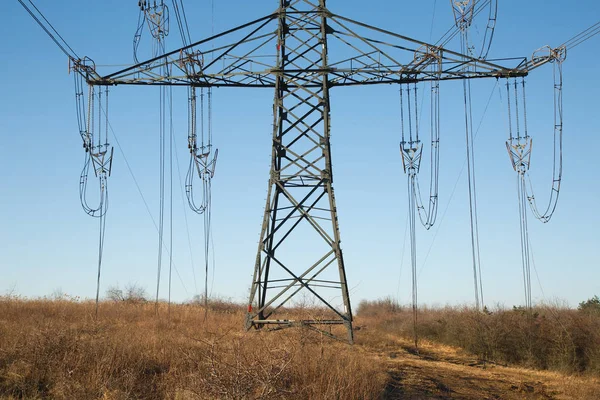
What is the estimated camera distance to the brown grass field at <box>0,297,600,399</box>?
37.1 feet

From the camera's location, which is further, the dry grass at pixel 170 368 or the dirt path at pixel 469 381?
the dirt path at pixel 469 381

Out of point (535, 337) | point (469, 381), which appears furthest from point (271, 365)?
point (535, 337)

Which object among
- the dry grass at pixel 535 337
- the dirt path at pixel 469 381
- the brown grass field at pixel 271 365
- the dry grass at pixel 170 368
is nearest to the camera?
the dry grass at pixel 170 368

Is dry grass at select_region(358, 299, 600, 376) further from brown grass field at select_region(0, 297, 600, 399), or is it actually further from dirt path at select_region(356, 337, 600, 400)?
dirt path at select_region(356, 337, 600, 400)

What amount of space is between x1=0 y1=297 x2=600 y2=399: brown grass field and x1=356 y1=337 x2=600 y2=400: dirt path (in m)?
0.05

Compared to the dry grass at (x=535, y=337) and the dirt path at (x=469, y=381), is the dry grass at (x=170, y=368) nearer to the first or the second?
the dirt path at (x=469, y=381)

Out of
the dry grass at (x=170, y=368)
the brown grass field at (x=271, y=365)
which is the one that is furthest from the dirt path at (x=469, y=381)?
the dry grass at (x=170, y=368)

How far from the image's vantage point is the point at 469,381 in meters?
16.5

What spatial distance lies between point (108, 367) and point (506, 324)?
16330 millimetres

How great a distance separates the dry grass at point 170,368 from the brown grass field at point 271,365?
24mm

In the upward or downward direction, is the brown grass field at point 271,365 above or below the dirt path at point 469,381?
above

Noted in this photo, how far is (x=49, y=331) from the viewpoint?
13.9 metres

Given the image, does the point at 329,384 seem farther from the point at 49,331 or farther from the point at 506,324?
the point at 506,324

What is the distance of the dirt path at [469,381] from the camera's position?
47.2ft
